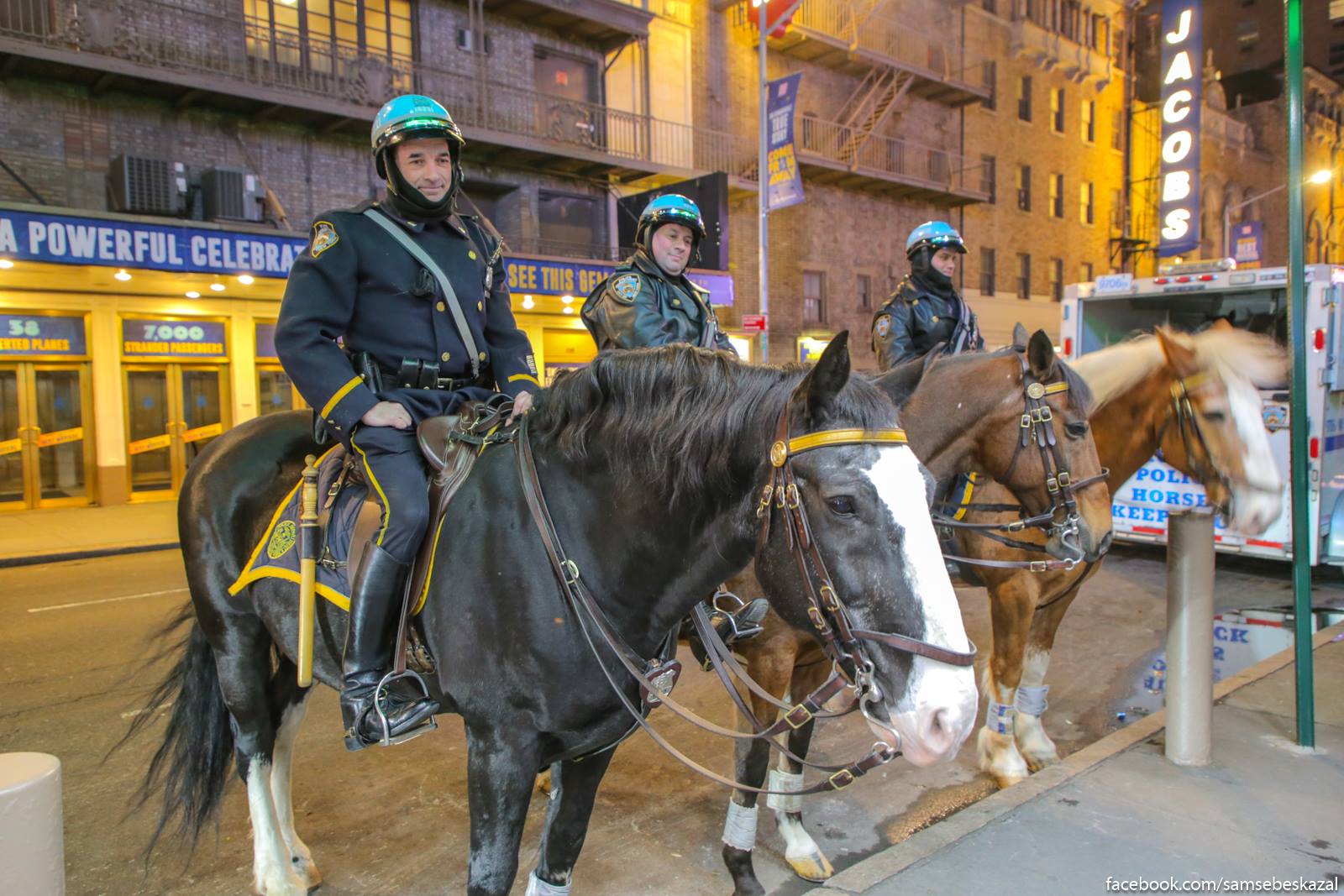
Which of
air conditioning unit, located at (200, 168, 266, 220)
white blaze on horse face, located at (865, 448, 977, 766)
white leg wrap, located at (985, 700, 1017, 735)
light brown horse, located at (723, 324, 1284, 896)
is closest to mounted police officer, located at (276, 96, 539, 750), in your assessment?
white blaze on horse face, located at (865, 448, 977, 766)

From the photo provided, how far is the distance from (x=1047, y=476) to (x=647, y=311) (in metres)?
2.22

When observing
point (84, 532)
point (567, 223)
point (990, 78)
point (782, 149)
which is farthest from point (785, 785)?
point (990, 78)

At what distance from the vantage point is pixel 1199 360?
4.70 m

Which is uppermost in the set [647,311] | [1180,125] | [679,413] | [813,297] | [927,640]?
[1180,125]

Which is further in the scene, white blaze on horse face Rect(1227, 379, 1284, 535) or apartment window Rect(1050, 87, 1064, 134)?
apartment window Rect(1050, 87, 1064, 134)

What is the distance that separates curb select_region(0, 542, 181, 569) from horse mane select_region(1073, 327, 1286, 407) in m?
10.5

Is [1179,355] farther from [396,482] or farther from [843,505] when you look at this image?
[396,482]

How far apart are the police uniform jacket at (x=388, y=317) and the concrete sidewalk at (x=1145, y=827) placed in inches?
95.6

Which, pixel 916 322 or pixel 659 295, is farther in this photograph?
pixel 916 322

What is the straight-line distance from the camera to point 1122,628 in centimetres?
767

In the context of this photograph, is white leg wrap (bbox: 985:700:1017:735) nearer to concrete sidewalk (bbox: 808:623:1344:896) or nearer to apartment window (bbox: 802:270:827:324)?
concrete sidewalk (bbox: 808:623:1344:896)

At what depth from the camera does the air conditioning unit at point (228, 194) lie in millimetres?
13992

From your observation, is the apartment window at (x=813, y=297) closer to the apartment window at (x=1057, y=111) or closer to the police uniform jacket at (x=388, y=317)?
the apartment window at (x=1057, y=111)

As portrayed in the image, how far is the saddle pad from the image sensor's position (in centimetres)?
284
